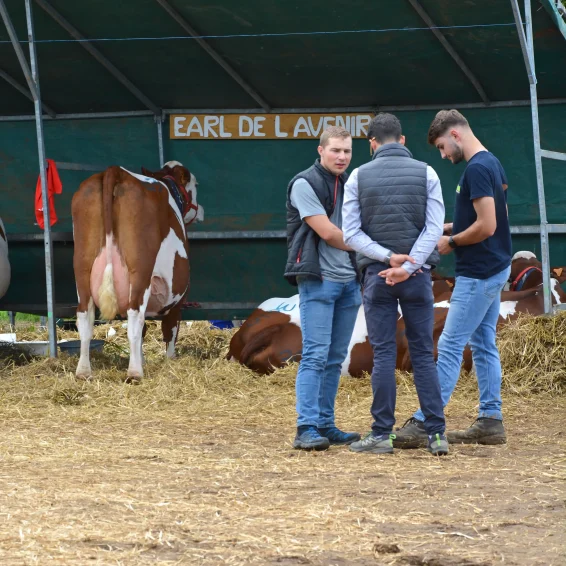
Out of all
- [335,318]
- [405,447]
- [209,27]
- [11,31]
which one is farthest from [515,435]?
[11,31]

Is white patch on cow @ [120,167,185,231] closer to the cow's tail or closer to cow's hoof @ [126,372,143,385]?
the cow's tail

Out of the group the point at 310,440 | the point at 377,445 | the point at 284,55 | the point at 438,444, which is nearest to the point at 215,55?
the point at 284,55

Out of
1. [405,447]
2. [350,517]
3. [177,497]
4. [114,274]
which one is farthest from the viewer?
[114,274]

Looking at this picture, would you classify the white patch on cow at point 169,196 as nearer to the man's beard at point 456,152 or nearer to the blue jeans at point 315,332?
the blue jeans at point 315,332

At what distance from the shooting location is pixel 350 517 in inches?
150

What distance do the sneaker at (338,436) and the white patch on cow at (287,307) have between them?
303cm

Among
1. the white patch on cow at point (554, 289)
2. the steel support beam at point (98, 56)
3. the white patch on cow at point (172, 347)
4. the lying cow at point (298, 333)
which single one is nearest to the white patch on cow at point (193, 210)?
the steel support beam at point (98, 56)

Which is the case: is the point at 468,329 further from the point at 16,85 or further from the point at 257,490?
the point at 16,85

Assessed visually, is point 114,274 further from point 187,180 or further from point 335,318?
point 335,318

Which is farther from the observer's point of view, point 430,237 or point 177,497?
point 430,237

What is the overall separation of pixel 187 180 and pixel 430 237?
5.38 meters

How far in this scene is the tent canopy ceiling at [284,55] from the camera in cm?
833

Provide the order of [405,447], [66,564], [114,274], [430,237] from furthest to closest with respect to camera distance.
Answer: [114,274], [405,447], [430,237], [66,564]

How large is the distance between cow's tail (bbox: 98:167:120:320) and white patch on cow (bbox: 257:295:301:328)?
152 centimetres
